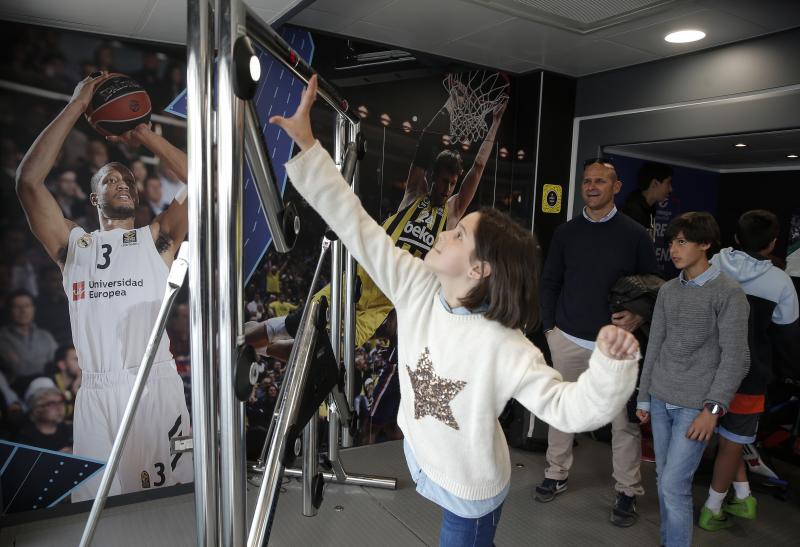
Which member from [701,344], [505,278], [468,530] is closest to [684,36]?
[701,344]

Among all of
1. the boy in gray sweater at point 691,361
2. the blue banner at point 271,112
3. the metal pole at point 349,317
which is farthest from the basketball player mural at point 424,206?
the boy in gray sweater at point 691,361

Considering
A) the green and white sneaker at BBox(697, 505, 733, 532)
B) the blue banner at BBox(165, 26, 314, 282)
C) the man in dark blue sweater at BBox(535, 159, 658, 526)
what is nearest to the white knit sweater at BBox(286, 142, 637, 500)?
the man in dark blue sweater at BBox(535, 159, 658, 526)

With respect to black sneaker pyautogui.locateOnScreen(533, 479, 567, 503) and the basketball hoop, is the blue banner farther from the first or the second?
black sneaker pyautogui.locateOnScreen(533, 479, 567, 503)

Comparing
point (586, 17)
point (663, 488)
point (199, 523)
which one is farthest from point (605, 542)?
point (586, 17)

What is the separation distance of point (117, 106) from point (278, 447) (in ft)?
6.41

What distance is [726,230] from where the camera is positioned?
4.32 m

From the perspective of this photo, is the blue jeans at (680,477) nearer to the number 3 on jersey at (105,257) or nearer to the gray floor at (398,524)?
the gray floor at (398,524)

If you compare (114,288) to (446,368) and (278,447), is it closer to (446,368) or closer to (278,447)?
(278,447)

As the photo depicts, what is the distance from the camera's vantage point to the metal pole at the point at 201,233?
0.92 meters

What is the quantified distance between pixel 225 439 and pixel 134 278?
193 cm

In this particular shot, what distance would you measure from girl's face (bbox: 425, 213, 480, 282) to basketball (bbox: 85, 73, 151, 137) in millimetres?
1908

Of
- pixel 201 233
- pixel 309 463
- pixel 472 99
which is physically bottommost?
pixel 309 463

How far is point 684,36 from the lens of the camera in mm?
2811

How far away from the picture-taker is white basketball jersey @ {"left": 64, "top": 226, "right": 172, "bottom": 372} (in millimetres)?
2531
